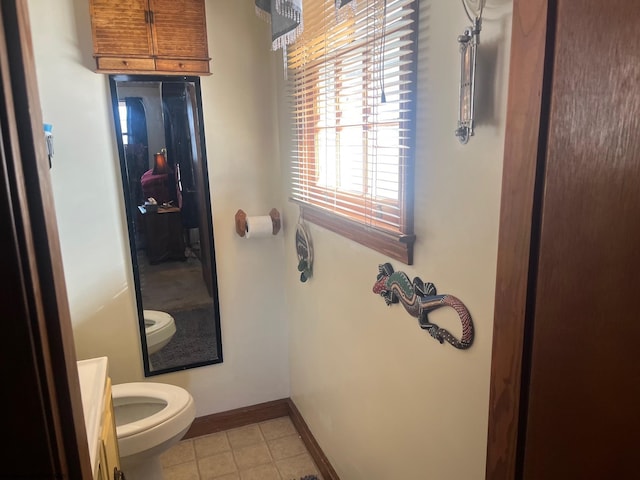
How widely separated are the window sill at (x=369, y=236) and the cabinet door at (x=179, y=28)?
0.88m

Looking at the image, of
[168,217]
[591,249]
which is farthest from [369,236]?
[168,217]

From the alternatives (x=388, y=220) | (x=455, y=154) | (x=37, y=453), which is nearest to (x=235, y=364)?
(x=388, y=220)

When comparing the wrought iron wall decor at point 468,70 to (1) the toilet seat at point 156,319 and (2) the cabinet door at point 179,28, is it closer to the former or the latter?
(2) the cabinet door at point 179,28

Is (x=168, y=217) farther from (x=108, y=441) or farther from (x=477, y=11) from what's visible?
(x=477, y=11)

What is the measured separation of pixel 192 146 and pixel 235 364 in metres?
1.15

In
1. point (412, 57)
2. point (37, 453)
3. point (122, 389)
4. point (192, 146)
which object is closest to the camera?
point (37, 453)

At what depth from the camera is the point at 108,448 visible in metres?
1.35

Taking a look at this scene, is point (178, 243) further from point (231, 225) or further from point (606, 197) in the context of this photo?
point (606, 197)

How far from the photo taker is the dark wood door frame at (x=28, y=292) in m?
0.51

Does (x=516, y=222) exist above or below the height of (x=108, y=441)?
above

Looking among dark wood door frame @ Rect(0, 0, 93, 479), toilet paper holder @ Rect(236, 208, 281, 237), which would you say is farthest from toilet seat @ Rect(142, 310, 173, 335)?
dark wood door frame @ Rect(0, 0, 93, 479)

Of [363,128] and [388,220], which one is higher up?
[363,128]

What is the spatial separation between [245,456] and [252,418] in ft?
0.91

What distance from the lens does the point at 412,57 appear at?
1196 mm
